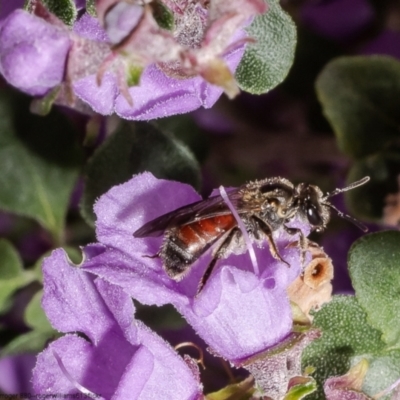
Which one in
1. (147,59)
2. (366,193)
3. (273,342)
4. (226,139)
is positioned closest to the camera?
(147,59)

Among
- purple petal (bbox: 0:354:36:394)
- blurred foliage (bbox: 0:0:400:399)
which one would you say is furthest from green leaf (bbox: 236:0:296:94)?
purple petal (bbox: 0:354:36:394)

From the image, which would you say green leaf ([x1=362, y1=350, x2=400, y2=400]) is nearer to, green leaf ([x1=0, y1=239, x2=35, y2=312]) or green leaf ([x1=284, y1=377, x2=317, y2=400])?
green leaf ([x1=284, y1=377, x2=317, y2=400])

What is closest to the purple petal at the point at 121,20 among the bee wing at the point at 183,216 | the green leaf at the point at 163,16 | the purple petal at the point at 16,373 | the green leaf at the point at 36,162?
the green leaf at the point at 163,16

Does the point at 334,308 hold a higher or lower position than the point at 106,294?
lower

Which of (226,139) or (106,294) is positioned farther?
(226,139)

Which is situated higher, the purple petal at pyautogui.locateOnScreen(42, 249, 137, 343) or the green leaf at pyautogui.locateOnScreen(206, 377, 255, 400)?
the purple petal at pyautogui.locateOnScreen(42, 249, 137, 343)

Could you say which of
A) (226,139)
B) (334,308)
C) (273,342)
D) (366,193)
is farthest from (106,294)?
(226,139)

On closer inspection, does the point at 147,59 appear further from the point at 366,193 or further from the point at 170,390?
the point at 366,193
